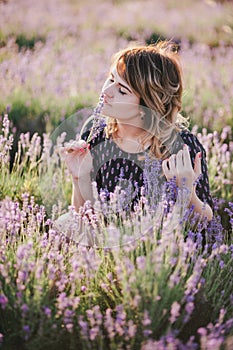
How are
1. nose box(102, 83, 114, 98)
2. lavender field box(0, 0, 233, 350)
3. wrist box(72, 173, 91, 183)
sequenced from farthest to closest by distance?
wrist box(72, 173, 91, 183) < nose box(102, 83, 114, 98) < lavender field box(0, 0, 233, 350)

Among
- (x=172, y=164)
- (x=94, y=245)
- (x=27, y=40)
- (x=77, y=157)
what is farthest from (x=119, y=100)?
(x=27, y=40)

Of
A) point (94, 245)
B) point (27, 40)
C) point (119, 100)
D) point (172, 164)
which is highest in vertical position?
point (27, 40)

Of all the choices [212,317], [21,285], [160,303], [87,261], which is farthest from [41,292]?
[212,317]

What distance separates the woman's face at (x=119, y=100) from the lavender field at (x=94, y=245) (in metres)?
0.53

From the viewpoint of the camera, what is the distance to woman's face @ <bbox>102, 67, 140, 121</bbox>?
2990 millimetres

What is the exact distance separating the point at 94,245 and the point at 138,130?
78cm

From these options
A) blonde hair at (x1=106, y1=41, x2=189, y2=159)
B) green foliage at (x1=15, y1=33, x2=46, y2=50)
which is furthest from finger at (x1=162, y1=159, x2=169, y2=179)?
green foliage at (x1=15, y1=33, x2=46, y2=50)

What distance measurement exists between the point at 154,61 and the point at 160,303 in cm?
139

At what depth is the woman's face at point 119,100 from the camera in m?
2.99

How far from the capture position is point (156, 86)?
118 inches

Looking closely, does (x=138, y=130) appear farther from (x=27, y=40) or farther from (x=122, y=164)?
(x=27, y=40)

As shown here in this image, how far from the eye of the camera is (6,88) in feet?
17.7

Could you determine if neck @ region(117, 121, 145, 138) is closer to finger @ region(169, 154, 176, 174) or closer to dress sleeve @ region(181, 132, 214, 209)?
dress sleeve @ region(181, 132, 214, 209)

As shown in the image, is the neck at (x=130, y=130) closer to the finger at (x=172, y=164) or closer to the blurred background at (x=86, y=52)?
the finger at (x=172, y=164)
